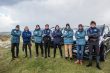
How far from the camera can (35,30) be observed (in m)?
19.1

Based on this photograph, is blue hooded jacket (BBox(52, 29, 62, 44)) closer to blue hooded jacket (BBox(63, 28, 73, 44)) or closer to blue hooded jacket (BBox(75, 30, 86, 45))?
blue hooded jacket (BBox(63, 28, 73, 44))

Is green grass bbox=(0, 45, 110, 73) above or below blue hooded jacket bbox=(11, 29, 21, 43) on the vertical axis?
below

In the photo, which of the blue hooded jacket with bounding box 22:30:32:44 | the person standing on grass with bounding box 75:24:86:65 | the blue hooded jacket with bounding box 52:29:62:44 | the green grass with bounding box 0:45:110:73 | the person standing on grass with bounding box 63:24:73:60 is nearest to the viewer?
A: the green grass with bounding box 0:45:110:73

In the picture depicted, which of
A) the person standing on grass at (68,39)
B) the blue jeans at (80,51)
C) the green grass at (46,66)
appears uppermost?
the person standing on grass at (68,39)

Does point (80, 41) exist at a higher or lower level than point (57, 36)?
lower

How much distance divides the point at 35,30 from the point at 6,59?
300 centimetres

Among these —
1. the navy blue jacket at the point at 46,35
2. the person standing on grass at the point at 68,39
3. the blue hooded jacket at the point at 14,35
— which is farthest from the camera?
the blue hooded jacket at the point at 14,35

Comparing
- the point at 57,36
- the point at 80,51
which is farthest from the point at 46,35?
the point at 80,51

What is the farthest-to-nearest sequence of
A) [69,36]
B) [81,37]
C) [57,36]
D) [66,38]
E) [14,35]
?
[14,35]
[57,36]
[66,38]
[69,36]
[81,37]

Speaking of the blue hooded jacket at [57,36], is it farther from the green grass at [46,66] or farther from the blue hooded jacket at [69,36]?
the green grass at [46,66]

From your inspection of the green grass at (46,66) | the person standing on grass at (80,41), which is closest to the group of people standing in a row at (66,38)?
the person standing on grass at (80,41)

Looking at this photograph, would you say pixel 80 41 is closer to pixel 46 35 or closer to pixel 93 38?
pixel 93 38

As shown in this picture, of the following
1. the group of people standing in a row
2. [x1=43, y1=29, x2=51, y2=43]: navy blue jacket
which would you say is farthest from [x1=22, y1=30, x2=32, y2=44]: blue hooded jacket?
[x1=43, y1=29, x2=51, y2=43]: navy blue jacket

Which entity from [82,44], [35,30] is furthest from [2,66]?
[82,44]
